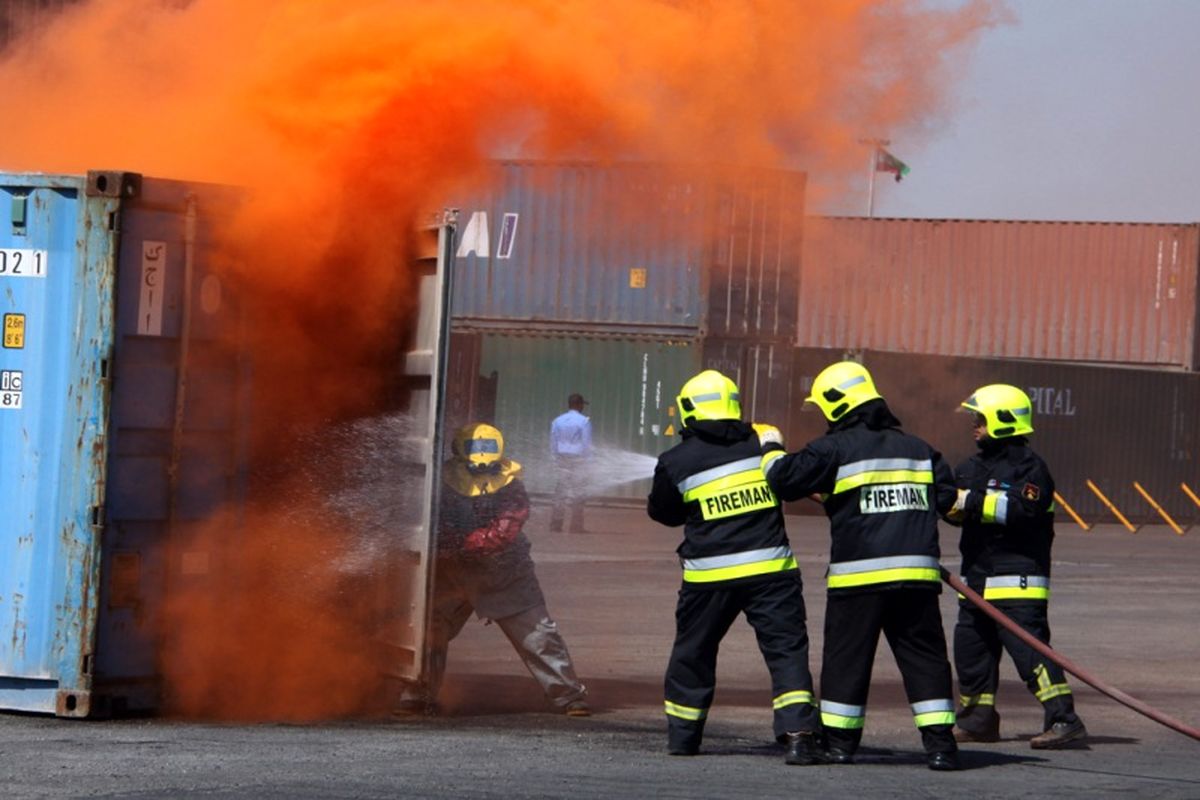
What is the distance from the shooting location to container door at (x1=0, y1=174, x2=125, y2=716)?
322 inches

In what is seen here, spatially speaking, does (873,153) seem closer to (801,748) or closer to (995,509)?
(995,509)

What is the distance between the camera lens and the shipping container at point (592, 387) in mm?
Answer: 28578

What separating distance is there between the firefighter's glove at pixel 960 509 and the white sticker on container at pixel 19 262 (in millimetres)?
4320

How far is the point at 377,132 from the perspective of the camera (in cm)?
892

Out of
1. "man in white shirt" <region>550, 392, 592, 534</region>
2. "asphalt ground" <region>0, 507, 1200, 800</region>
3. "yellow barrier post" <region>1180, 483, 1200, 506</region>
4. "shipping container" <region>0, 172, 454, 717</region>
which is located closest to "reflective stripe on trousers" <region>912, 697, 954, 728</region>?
"asphalt ground" <region>0, 507, 1200, 800</region>

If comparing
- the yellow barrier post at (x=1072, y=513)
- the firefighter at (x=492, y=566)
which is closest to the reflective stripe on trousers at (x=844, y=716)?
the firefighter at (x=492, y=566)

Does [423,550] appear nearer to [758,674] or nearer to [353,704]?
[353,704]

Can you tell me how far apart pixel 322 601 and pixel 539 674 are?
1143 mm

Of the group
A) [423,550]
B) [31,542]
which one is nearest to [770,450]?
[423,550]

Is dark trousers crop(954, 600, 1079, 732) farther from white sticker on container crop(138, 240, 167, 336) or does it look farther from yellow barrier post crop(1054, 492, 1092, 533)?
yellow barrier post crop(1054, 492, 1092, 533)

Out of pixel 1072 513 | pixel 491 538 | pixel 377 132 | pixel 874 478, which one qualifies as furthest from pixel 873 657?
pixel 1072 513

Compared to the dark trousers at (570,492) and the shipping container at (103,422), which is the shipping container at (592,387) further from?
the shipping container at (103,422)

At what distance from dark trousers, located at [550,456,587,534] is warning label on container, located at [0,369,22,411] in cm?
1449

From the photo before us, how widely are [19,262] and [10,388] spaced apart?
1.87 feet
